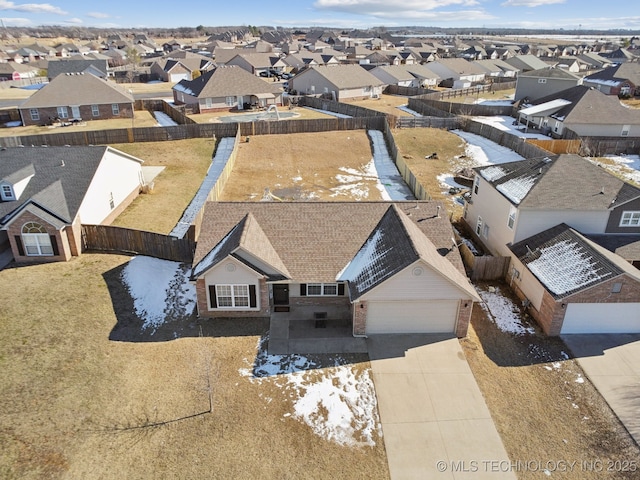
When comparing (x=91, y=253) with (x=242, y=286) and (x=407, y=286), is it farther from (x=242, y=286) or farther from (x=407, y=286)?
(x=407, y=286)

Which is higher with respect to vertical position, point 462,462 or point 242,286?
point 242,286

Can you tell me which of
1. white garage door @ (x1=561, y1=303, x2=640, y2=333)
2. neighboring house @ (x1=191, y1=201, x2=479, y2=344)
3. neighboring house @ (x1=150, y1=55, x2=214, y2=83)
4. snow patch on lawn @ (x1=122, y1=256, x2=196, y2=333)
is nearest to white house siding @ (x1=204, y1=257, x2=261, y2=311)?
neighboring house @ (x1=191, y1=201, x2=479, y2=344)

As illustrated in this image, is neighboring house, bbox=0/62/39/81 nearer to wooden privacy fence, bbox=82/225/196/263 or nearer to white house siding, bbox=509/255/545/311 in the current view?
wooden privacy fence, bbox=82/225/196/263

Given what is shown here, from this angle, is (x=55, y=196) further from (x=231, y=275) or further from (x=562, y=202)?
(x=562, y=202)

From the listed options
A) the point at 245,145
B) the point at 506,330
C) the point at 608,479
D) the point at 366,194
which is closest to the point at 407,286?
the point at 506,330

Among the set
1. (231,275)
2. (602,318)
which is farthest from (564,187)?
(231,275)

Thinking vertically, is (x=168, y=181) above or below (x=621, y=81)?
below

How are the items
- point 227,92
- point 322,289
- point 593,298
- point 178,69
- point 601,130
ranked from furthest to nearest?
point 178,69, point 227,92, point 601,130, point 322,289, point 593,298
